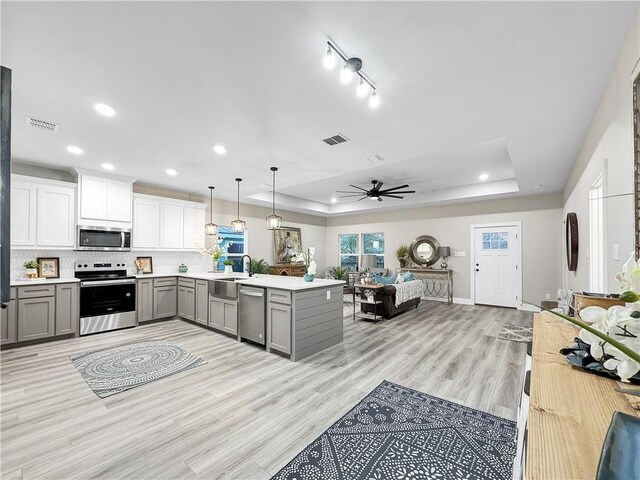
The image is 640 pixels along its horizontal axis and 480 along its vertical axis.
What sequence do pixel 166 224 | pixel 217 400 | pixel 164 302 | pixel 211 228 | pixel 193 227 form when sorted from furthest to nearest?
pixel 193 227 → pixel 166 224 → pixel 164 302 → pixel 211 228 → pixel 217 400

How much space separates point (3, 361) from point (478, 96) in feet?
19.7

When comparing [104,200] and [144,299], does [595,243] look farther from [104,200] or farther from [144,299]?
[104,200]

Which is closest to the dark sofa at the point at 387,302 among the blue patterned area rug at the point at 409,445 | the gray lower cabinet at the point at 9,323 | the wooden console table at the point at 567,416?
the blue patterned area rug at the point at 409,445

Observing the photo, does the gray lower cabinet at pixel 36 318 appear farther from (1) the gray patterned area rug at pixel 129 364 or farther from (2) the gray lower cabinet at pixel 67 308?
(1) the gray patterned area rug at pixel 129 364

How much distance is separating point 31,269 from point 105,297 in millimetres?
1026

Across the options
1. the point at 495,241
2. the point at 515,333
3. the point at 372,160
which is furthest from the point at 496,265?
the point at 372,160

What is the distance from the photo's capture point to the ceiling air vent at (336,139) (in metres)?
3.39

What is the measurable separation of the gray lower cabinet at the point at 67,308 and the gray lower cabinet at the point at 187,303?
4.98ft

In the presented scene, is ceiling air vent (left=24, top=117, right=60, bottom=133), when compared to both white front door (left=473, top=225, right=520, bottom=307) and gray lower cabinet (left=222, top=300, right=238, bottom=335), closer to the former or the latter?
gray lower cabinet (left=222, top=300, right=238, bottom=335)

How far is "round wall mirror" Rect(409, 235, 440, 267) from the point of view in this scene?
25.5ft

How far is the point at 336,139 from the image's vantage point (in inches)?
→ 137

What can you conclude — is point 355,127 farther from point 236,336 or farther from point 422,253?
point 422,253

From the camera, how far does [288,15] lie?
1.68 m

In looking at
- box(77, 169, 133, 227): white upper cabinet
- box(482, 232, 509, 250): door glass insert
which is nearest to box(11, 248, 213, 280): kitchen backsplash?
box(77, 169, 133, 227): white upper cabinet
